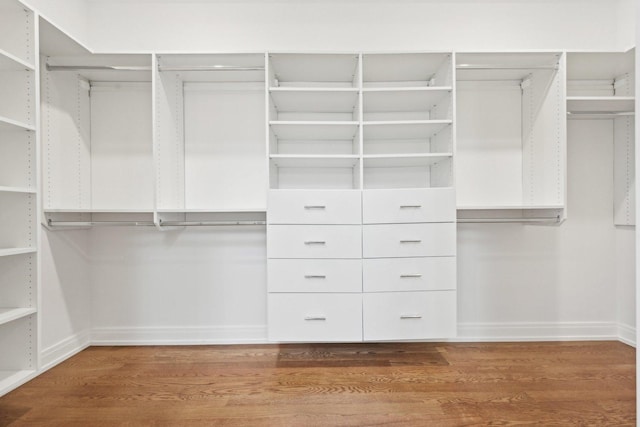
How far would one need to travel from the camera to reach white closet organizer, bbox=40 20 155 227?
2.51 metres

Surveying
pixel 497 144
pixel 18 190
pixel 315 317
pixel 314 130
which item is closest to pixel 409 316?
pixel 315 317

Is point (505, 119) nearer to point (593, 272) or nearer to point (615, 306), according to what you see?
point (593, 272)

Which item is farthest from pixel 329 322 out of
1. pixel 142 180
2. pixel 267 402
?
pixel 142 180

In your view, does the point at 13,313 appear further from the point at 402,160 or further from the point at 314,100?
the point at 402,160

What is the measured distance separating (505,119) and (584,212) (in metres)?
0.92

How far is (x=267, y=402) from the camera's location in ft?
6.45

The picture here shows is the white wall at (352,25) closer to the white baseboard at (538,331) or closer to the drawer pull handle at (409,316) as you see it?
the drawer pull handle at (409,316)

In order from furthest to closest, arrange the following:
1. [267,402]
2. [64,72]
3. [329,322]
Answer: [64,72] → [329,322] → [267,402]

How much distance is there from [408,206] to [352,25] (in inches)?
58.0

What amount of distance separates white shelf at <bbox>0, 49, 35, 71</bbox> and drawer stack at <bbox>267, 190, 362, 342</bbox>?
1.39m

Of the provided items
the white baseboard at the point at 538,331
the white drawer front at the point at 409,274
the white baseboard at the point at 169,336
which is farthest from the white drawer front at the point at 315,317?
the white baseboard at the point at 538,331

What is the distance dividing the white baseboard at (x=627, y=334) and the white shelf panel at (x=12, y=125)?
3973 millimetres

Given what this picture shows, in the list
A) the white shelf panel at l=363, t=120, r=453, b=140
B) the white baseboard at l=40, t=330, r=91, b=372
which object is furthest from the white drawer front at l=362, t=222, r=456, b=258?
the white baseboard at l=40, t=330, r=91, b=372

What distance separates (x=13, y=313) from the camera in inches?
73.7
